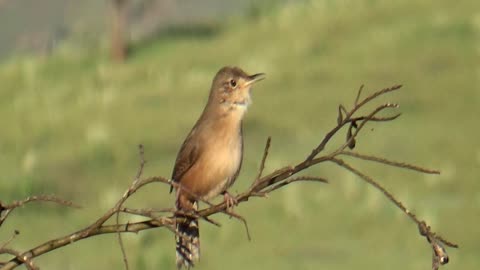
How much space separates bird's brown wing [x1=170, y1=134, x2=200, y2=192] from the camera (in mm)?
6555

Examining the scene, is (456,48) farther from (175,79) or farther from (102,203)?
(102,203)

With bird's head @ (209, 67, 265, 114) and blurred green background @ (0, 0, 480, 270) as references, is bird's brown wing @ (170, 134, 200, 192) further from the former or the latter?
blurred green background @ (0, 0, 480, 270)

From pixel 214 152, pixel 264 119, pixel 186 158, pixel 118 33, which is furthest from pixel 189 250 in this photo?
pixel 118 33

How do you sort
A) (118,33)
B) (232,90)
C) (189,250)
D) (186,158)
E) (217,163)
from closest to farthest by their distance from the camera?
(189,250) → (217,163) → (186,158) → (232,90) → (118,33)

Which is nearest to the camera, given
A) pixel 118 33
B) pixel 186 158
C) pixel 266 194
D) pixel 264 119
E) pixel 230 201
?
pixel 266 194

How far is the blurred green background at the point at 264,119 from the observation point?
41.5 feet

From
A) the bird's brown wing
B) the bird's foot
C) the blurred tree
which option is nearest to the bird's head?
the bird's brown wing

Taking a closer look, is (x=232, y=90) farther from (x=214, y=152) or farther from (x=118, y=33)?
(x=118, y=33)

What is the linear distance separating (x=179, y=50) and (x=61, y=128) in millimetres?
4350

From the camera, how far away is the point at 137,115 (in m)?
18.0

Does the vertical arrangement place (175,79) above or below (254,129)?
above

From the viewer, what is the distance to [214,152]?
251 inches

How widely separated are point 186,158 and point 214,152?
0.26 meters

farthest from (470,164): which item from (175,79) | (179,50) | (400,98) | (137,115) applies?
(179,50)
